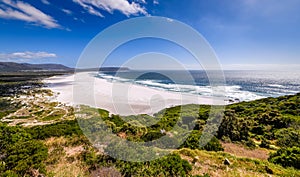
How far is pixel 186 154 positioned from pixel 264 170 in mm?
2810

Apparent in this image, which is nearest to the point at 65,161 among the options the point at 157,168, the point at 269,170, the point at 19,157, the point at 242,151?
the point at 19,157

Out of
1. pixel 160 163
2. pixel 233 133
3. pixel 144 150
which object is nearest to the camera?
pixel 160 163

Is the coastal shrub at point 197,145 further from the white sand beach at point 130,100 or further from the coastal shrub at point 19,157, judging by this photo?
the white sand beach at point 130,100

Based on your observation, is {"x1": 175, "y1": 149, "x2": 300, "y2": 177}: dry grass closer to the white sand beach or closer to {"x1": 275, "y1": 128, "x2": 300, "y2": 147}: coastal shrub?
{"x1": 275, "y1": 128, "x2": 300, "y2": 147}: coastal shrub

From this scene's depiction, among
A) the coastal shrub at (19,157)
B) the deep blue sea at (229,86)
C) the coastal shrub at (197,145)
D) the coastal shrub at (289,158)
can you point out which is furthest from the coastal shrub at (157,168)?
the deep blue sea at (229,86)

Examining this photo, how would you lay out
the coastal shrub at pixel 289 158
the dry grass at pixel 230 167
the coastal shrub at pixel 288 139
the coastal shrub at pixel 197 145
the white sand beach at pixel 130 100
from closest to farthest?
the dry grass at pixel 230 167, the coastal shrub at pixel 289 158, the coastal shrub at pixel 197 145, the coastal shrub at pixel 288 139, the white sand beach at pixel 130 100

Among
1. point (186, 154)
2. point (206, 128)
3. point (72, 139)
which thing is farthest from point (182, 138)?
point (72, 139)

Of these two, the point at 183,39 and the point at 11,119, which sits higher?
the point at 183,39

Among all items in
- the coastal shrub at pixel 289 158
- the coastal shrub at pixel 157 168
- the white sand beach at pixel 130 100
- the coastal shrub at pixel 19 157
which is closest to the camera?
the coastal shrub at pixel 19 157

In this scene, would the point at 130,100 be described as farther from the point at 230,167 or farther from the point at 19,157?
the point at 19,157

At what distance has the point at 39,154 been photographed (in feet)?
16.9

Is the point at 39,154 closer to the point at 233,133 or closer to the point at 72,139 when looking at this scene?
the point at 72,139

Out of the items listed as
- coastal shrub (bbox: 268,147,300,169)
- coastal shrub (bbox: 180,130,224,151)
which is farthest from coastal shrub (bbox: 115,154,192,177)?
coastal shrub (bbox: 268,147,300,169)

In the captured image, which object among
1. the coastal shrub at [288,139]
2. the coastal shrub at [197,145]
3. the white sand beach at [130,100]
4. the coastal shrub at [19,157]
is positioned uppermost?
the coastal shrub at [19,157]
